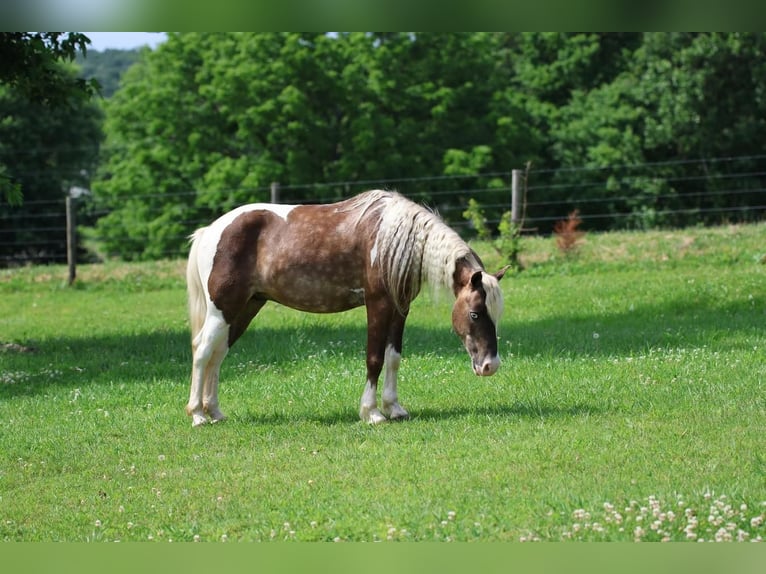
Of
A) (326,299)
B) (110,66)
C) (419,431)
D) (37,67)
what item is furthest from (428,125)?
(110,66)

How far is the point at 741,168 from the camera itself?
3594 cm

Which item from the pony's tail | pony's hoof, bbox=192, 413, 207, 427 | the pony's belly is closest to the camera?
pony's hoof, bbox=192, 413, 207, 427

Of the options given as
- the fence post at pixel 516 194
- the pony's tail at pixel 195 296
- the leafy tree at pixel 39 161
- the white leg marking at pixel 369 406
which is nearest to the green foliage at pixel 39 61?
the pony's tail at pixel 195 296

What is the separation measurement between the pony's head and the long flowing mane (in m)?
0.27

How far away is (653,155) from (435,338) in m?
26.5

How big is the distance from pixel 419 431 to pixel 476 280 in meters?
1.33

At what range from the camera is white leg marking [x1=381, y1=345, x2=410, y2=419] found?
28.5 ft

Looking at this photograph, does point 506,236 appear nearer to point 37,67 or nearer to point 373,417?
point 37,67

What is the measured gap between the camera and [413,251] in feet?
27.6

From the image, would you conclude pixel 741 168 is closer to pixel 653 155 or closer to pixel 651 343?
pixel 653 155

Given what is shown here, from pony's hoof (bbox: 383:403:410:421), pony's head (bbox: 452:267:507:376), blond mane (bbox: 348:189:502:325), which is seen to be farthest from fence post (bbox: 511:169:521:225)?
pony's head (bbox: 452:267:507:376)

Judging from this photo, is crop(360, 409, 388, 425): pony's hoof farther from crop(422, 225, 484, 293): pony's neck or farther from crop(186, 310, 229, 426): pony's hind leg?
crop(186, 310, 229, 426): pony's hind leg

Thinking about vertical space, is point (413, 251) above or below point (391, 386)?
above

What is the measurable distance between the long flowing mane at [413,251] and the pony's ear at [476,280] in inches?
10.1
